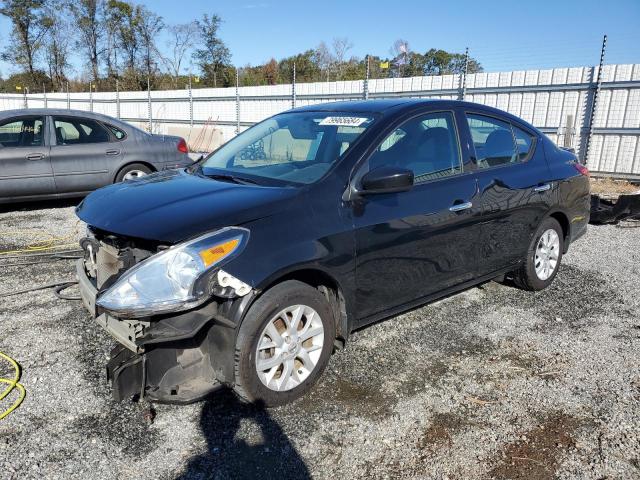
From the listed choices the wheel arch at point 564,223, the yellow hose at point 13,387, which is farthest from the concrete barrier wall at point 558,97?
the yellow hose at point 13,387

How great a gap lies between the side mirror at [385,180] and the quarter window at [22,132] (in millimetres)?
6331

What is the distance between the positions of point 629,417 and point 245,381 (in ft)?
7.33

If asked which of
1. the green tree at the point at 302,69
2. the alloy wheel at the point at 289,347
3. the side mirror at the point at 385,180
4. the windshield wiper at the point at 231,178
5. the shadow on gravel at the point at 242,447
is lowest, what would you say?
the shadow on gravel at the point at 242,447

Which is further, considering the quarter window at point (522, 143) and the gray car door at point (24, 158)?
Result: the gray car door at point (24, 158)

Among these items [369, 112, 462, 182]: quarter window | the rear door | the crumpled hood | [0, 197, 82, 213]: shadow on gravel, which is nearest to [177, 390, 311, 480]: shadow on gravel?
the crumpled hood

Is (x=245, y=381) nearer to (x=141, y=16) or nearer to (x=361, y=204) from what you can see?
(x=361, y=204)

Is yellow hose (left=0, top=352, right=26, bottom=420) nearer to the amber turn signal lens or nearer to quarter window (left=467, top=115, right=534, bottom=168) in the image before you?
the amber turn signal lens

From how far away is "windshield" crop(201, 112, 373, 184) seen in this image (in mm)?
3342

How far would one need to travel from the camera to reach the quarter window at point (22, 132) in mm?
7266

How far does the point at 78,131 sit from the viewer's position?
7.81 metres

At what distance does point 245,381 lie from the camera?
2.69m

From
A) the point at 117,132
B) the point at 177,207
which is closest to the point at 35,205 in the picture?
the point at 117,132

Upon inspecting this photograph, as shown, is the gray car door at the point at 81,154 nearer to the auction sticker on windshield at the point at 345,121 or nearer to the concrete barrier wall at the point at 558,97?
the auction sticker on windshield at the point at 345,121

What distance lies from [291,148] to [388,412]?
1991mm
